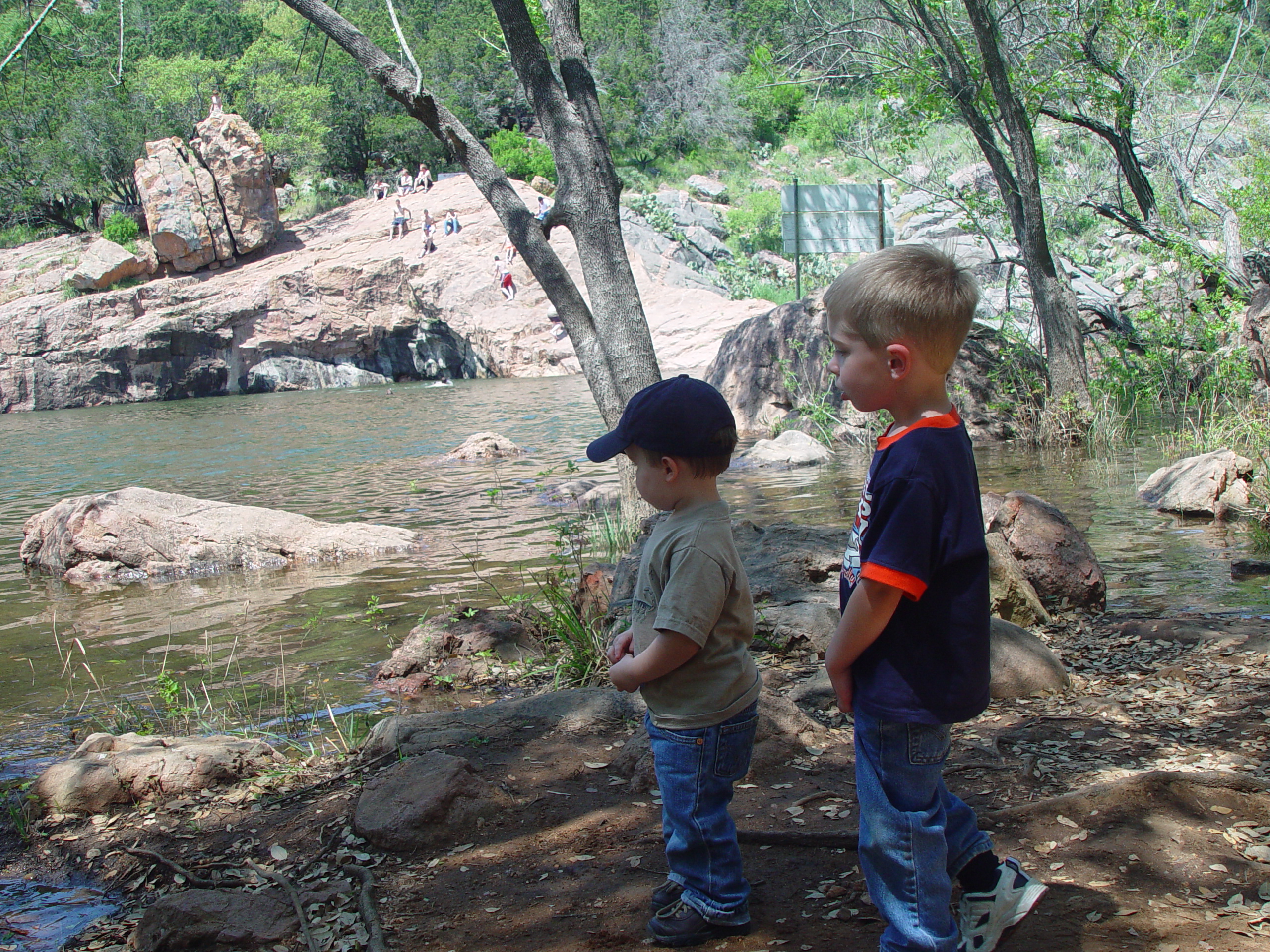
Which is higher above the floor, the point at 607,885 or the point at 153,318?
the point at 153,318

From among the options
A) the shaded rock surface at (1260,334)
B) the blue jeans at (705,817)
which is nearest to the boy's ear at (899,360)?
the blue jeans at (705,817)

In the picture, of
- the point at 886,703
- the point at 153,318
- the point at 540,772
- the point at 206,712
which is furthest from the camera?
the point at 153,318

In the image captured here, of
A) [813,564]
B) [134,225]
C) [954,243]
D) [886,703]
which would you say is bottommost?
[813,564]

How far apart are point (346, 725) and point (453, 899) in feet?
7.49

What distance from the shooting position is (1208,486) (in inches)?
313

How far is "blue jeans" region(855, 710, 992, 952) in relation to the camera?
197 cm

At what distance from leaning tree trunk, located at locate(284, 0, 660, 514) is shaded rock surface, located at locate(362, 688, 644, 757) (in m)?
2.97

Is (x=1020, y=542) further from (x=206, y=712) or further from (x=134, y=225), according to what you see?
(x=134, y=225)

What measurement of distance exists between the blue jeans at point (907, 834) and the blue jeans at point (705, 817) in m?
0.38

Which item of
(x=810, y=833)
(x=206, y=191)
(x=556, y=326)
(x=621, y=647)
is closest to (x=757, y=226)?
(x=556, y=326)

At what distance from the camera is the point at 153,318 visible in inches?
1384

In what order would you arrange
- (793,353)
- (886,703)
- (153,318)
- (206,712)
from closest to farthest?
(886,703) → (206,712) → (793,353) → (153,318)

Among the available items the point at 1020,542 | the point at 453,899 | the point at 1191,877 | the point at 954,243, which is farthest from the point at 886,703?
the point at 954,243

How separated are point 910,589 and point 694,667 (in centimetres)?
62
